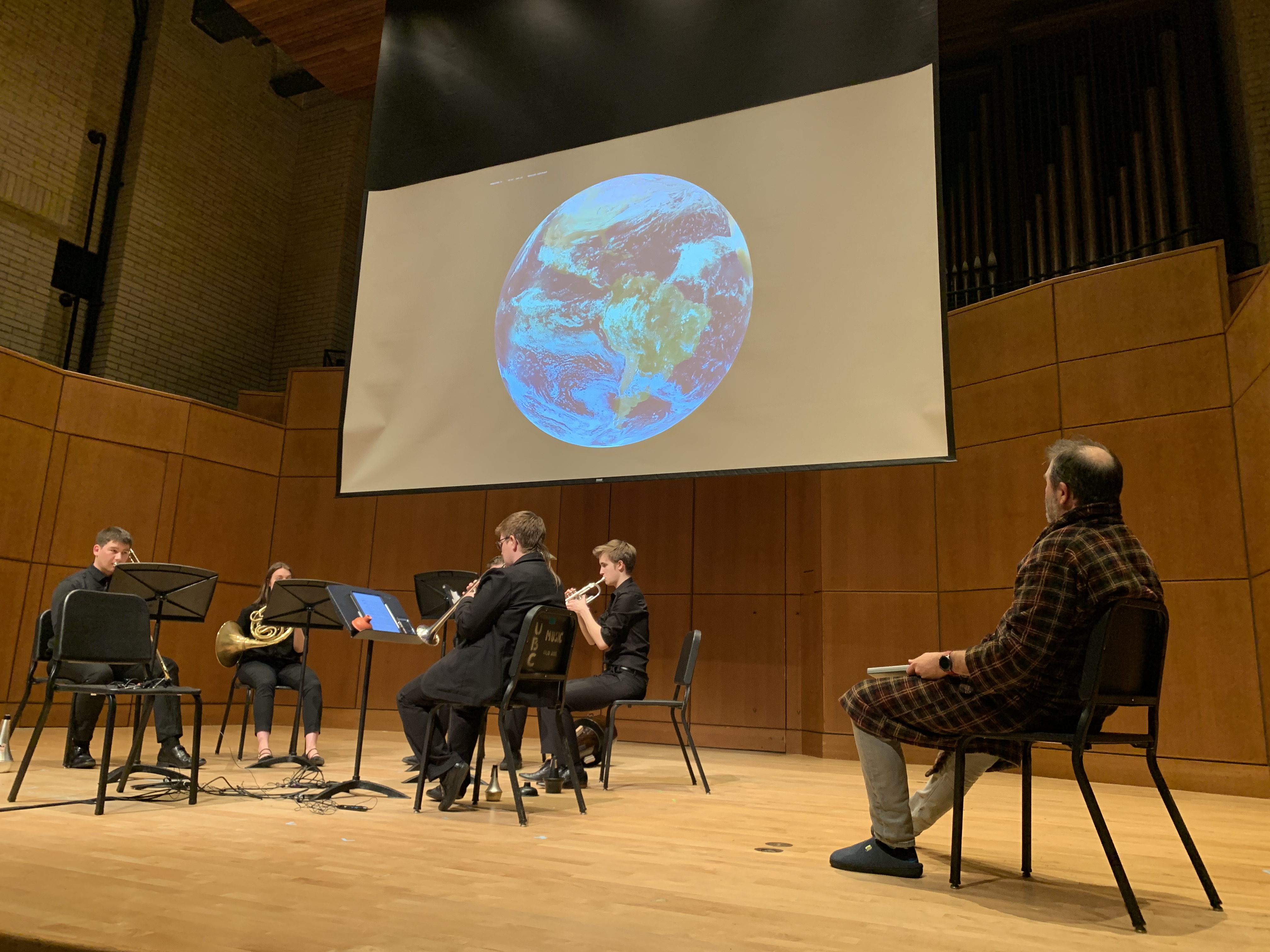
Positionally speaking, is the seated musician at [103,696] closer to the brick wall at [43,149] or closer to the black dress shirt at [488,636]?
the black dress shirt at [488,636]

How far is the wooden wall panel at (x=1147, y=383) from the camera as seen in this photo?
562 centimetres

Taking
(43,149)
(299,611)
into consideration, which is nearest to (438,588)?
(299,611)

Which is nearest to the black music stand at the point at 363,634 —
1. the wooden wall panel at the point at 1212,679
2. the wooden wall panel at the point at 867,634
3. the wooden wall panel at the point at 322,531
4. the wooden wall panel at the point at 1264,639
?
the wooden wall panel at the point at 867,634

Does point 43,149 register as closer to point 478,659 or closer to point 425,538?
point 425,538

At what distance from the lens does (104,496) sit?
767 cm

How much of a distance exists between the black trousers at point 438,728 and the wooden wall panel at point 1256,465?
4368 mm

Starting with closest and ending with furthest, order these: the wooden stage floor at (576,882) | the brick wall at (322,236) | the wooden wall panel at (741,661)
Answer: the wooden stage floor at (576,882), the wooden wall panel at (741,661), the brick wall at (322,236)

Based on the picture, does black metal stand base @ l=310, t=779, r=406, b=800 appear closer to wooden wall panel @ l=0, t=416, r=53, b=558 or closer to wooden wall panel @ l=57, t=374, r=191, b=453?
wooden wall panel @ l=0, t=416, r=53, b=558

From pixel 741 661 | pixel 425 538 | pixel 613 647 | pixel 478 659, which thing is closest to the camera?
pixel 478 659

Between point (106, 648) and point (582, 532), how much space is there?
471 cm

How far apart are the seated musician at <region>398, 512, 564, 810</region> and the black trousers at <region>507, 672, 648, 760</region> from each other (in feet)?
1.53

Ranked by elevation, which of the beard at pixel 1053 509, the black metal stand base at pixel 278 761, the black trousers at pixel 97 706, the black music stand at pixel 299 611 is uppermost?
the beard at pixel 1053 509

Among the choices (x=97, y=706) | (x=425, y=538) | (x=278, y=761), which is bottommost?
(x=278, y=761)

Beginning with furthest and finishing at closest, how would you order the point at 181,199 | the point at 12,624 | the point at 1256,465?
1. the point at 181,199
2. the point at 12,624
3. the point at 1256,465
